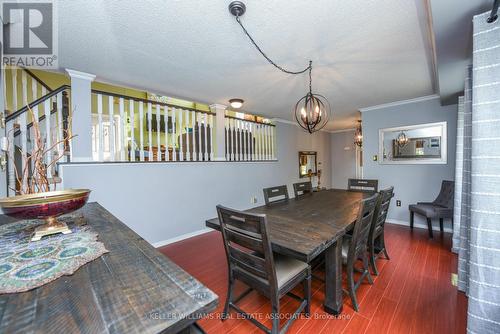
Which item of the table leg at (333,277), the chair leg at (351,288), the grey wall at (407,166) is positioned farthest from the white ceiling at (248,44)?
the chair leg at (351,288)

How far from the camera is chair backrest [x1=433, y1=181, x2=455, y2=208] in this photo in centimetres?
331

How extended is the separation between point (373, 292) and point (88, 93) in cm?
391

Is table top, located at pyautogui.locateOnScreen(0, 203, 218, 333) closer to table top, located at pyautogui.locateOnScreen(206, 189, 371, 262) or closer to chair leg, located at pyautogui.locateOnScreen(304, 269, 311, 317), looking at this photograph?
table top, located at pyautogui.locateOnScreen(206, 189, 371, 262)

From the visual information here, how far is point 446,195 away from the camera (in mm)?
3398

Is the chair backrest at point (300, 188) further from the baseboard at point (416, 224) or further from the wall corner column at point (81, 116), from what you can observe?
the wall corner column at point (81, 116)

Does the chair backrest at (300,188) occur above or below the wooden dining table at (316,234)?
above

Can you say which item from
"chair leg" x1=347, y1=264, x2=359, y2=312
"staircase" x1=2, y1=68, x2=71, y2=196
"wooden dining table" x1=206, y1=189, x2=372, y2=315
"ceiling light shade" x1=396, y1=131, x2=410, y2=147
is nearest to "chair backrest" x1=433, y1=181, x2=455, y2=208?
"ceiling light shade" x1=396, y1=131, x2=410, y2=147

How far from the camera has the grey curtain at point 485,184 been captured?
1.14 m

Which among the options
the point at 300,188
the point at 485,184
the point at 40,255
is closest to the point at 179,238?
the point at 300,188

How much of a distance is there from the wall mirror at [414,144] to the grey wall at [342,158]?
269 cm

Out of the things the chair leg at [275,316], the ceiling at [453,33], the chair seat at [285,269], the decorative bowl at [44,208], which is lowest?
the chair leg at [275,316]

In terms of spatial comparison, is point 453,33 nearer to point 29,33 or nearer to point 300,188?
point 300,188

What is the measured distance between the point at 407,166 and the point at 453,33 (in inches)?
118

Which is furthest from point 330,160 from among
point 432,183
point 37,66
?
point 37,66
